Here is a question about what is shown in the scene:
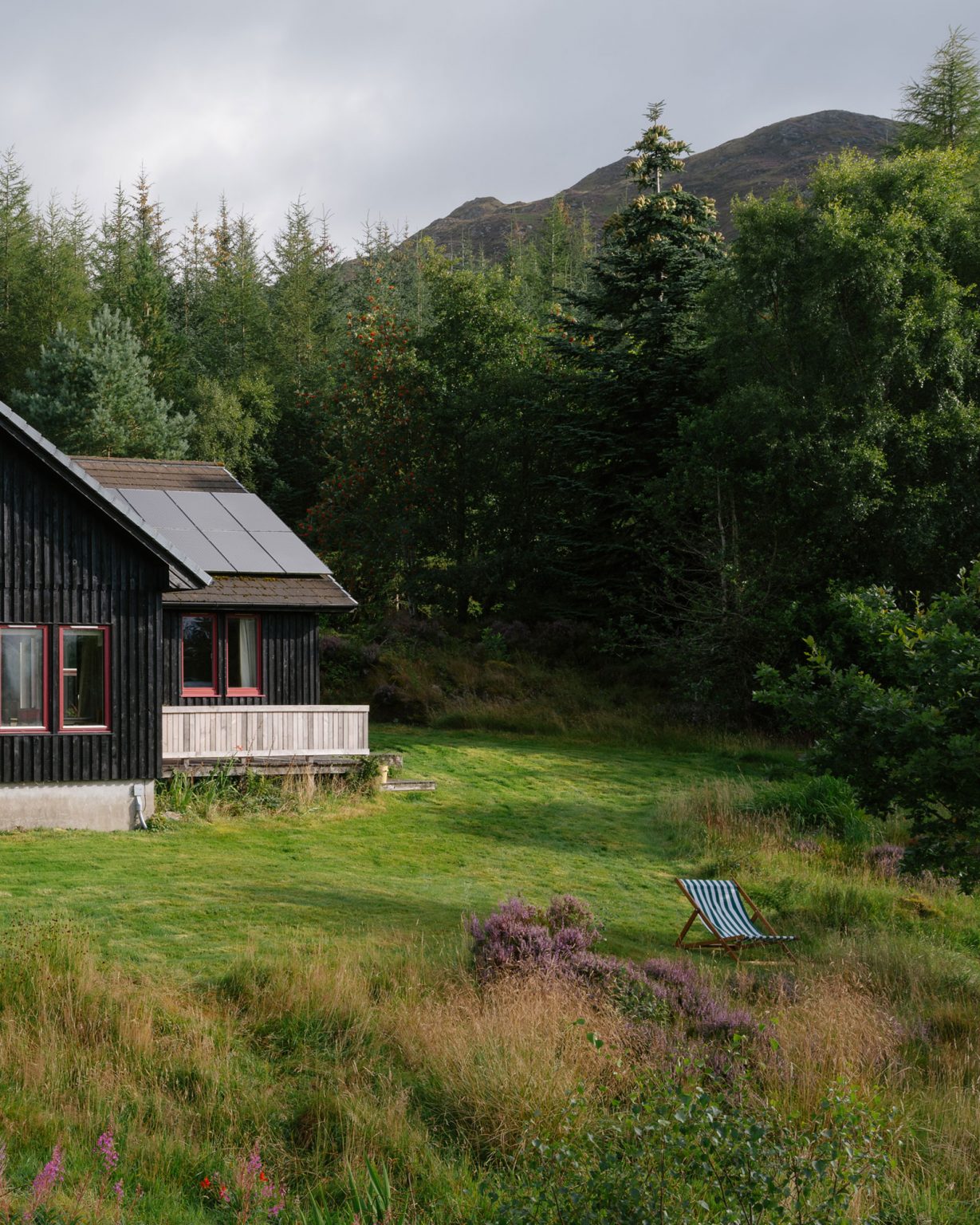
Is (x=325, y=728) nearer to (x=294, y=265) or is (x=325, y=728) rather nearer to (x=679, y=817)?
(x=679, y=817)

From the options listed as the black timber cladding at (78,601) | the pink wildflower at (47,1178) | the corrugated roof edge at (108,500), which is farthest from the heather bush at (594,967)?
the corrugated roof edge at (108,500)

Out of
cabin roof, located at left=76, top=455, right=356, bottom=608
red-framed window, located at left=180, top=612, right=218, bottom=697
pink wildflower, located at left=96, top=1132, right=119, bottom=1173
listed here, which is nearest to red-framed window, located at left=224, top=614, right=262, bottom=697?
red-framed window, located at left=180, top=612, right=218, bottom=697

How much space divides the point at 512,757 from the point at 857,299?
13.6 m

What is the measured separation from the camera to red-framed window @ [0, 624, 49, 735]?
18.1 m

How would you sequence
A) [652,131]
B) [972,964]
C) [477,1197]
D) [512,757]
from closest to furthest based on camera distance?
[477,1197] < [972,964] < [512,757] < [652,131]

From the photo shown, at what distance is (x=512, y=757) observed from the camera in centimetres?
2455

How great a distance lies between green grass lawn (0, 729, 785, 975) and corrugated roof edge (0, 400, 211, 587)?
4.09 metres

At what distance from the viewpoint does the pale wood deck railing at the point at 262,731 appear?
64.3 feet

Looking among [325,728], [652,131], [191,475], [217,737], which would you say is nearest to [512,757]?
[325,728]

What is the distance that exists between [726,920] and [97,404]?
117 feet

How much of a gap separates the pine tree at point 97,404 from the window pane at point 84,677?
25.2 m

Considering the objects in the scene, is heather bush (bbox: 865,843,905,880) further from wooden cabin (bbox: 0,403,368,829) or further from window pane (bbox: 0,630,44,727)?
window pane (bbox: 0,630,44,727)

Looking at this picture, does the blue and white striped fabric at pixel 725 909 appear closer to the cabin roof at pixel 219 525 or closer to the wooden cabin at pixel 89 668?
the wooden cabin at pixel 89 668

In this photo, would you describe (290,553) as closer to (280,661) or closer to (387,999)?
(280,661)
